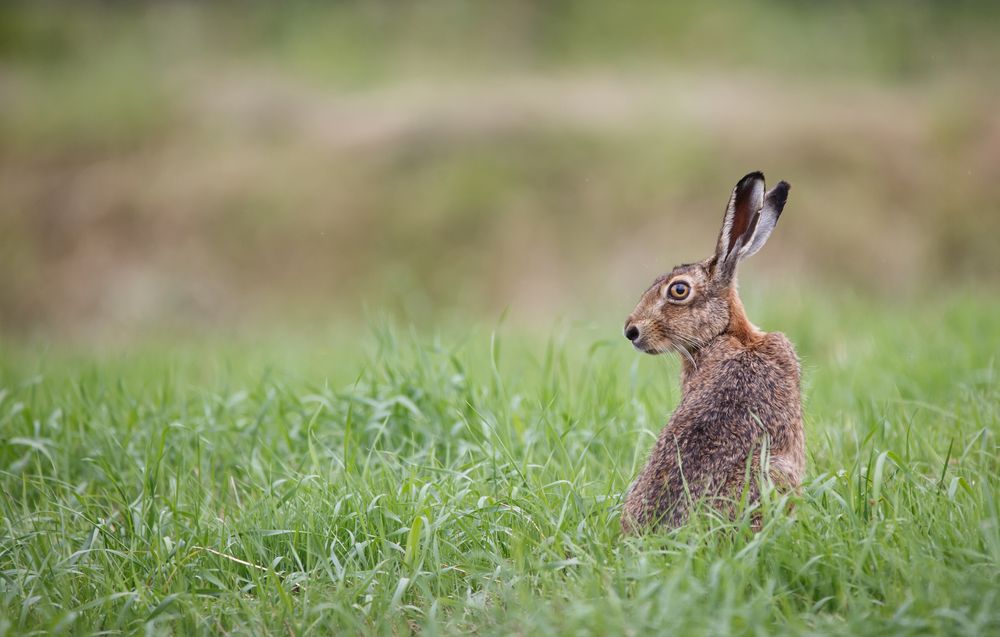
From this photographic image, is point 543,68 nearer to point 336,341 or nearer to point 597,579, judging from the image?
point 336,341

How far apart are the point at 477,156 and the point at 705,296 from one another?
10.4 meters

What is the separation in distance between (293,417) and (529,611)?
9.28 ft

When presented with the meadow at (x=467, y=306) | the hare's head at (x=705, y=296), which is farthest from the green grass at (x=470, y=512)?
the hare's head at (x=705, y=296)

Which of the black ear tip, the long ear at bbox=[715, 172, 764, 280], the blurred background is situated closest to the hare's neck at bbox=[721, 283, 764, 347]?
the long ear at bbox=[715, 172, 764, 280]

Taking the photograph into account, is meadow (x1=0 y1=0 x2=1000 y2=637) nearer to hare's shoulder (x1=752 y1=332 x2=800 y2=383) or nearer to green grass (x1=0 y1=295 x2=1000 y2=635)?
green grass (x1=0 y1=295 x2=1000 y2=635)

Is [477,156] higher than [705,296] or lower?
higher

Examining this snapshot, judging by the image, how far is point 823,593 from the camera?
10.4ft

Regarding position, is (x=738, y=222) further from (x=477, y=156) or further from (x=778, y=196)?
(x=477, y=156)

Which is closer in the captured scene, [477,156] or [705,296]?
[705,296]

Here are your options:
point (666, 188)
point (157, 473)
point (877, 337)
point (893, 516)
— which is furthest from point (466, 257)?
point (893, 516)

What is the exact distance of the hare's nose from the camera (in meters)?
4.24

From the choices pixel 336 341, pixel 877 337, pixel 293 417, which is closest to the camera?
pixel 293 417

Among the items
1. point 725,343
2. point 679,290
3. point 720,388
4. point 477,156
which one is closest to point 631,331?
point 679,290

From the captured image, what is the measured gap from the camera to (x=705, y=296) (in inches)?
167
